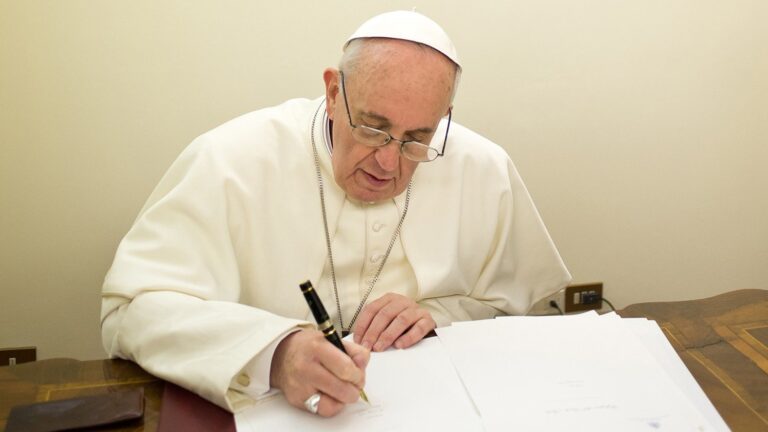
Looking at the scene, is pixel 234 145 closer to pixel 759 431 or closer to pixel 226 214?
pixel 226 214

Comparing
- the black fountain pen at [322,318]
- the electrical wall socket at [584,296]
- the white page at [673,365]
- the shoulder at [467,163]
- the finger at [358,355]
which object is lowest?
the electrical wall socket at [584,296]

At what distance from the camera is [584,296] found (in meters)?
3.67

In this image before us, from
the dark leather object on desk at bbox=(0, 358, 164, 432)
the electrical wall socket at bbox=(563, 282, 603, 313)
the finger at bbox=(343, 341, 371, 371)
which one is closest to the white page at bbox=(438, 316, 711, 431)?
the finger at bbox=(343, 341, 371, 371)

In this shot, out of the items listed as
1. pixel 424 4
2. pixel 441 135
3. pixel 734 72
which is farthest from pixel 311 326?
pixel 734 72

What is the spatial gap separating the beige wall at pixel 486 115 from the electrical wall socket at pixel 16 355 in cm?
3

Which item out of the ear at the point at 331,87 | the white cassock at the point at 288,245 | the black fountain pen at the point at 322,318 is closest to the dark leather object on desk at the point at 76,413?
the white cassock at the point at 288,245

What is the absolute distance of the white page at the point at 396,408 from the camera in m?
1.42

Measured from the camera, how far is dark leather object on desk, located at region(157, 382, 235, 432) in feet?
4.66

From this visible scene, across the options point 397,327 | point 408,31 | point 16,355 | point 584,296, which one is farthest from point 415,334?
point 584,296

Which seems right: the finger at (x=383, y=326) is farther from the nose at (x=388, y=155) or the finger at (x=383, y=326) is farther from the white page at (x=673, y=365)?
the white page at (x=673, y=365)

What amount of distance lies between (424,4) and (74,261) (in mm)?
1731

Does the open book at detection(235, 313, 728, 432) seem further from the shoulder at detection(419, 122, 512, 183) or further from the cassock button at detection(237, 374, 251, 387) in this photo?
the shoulder at detection(419, 122, 512, 183)

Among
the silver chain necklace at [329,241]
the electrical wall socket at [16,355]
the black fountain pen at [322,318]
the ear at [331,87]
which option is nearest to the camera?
the black fountain pen at [322,318]

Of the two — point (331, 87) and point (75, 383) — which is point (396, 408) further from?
point (331, 87)
